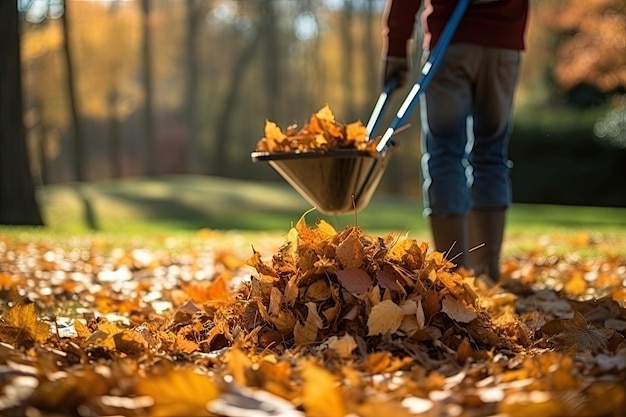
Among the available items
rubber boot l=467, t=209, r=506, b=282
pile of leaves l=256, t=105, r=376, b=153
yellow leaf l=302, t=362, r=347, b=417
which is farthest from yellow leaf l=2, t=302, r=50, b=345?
rubber boot l=467, t=209, r=506, b=282

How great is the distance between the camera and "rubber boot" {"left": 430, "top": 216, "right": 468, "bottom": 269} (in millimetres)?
3699

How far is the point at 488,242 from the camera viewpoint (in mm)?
4027

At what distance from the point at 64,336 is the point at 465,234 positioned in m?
1.89

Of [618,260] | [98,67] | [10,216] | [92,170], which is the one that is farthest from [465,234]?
[92,170]

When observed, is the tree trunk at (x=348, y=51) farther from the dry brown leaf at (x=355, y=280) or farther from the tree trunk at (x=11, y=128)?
the dry brown leaf at (x=355, y=280)

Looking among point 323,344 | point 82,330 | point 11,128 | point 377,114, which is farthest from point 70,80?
point 323,344

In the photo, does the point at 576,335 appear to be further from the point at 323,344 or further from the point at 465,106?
the point at 465,106

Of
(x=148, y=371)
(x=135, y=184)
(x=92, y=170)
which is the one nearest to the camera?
(x=148, y=371)

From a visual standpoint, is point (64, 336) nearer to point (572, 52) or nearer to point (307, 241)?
point (307, 241)

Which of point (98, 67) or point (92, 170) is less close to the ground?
point (98, 67)

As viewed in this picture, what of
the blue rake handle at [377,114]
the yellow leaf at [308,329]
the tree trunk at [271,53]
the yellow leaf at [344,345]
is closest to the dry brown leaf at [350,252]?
the yellow leaf at [308,329]

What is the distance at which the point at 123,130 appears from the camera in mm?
43312

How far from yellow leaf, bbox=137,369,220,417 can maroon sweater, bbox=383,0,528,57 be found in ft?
8.46

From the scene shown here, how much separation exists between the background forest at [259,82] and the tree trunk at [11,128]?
1.16 m
